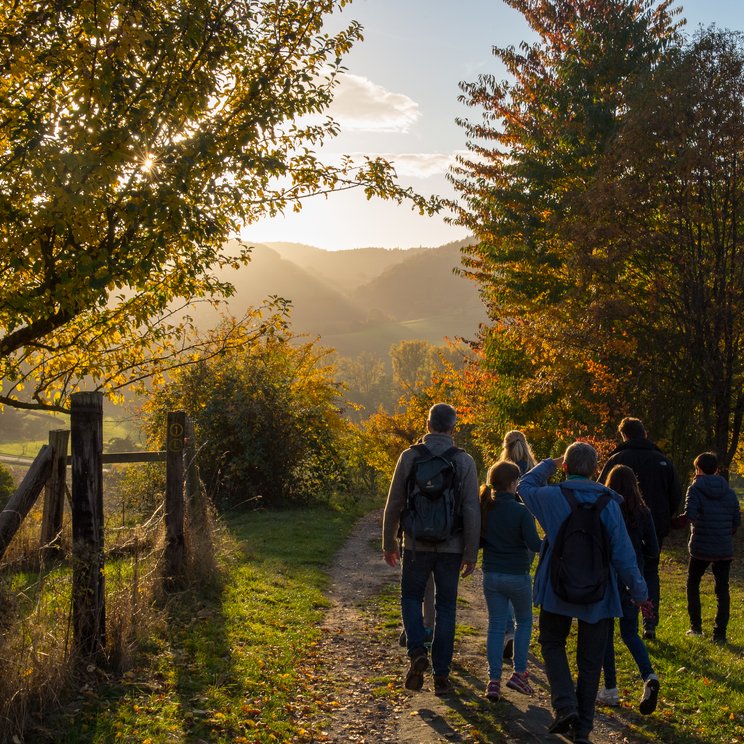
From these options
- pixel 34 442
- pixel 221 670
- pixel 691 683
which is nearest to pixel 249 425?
pixel 221 670

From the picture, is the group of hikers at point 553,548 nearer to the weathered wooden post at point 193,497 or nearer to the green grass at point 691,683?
the green grass at point 691,683

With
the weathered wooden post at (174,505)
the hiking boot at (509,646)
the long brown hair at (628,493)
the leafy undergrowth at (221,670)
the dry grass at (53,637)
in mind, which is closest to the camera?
the dry grass at (53,637)

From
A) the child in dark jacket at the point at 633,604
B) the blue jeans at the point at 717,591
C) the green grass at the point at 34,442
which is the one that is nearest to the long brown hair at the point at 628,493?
the child in dark jacket at the point at 633,604

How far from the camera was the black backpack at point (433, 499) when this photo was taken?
6.00 metres

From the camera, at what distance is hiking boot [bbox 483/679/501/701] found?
235 inches

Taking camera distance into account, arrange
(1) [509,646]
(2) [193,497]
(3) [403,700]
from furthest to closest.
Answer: (2) [193,497], (1) [509,646], (3) [403,700]

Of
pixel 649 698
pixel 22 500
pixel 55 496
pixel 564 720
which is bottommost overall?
pixel 649 698

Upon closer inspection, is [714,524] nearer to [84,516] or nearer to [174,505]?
[174,505]

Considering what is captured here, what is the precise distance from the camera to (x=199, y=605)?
852cm

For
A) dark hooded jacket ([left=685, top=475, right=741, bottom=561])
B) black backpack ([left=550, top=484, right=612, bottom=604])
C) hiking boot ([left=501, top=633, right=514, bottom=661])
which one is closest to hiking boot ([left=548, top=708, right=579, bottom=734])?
black backpack ([left=550, top=484, right=612, bottom=604])

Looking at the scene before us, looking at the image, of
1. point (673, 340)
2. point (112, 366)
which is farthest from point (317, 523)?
point (112, 366)

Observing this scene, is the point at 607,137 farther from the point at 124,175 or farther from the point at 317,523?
the point at 124,175

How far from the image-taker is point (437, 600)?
6199 millimetres

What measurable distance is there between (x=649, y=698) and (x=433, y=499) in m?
2.17
